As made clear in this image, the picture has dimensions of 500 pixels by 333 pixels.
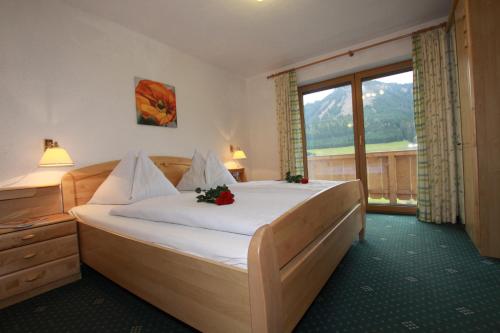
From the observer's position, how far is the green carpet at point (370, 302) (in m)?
1.33

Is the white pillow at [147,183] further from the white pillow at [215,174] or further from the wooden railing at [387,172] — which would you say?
the wooden railing at [387,172]

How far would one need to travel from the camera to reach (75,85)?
7.90 feet

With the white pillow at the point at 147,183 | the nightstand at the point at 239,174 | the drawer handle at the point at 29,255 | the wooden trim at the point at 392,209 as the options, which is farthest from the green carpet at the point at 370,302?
the nightstand at the point at 239,174

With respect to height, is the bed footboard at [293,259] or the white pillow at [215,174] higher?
the white pillow at [215,174]

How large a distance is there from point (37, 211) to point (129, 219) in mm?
1065

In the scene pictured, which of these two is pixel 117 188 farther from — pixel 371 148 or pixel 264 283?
pixel 371 148

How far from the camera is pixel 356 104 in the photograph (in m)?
3.83

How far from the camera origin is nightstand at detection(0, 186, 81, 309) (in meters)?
1.66

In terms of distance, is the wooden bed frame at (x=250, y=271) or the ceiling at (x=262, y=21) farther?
the ceiling at (x=262, y=21)

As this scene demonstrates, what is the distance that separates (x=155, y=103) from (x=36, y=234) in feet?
6.29

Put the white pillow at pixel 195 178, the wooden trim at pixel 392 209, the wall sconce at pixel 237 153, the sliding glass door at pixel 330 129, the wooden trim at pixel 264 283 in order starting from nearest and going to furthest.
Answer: the wooden trim at pixel 264 283 → the white pillow at pixel 195 178 → the wooden trim at pixel 392 209 → the sliding glass door at pixel 330 129 → the wall sconce at pixel 237 153

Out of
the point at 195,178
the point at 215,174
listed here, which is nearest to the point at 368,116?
the point at 215,174

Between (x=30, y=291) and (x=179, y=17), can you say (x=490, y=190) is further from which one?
(x=30, y=291)

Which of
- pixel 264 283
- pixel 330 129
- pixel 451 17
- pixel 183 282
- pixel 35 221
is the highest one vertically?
pixel 451 17
